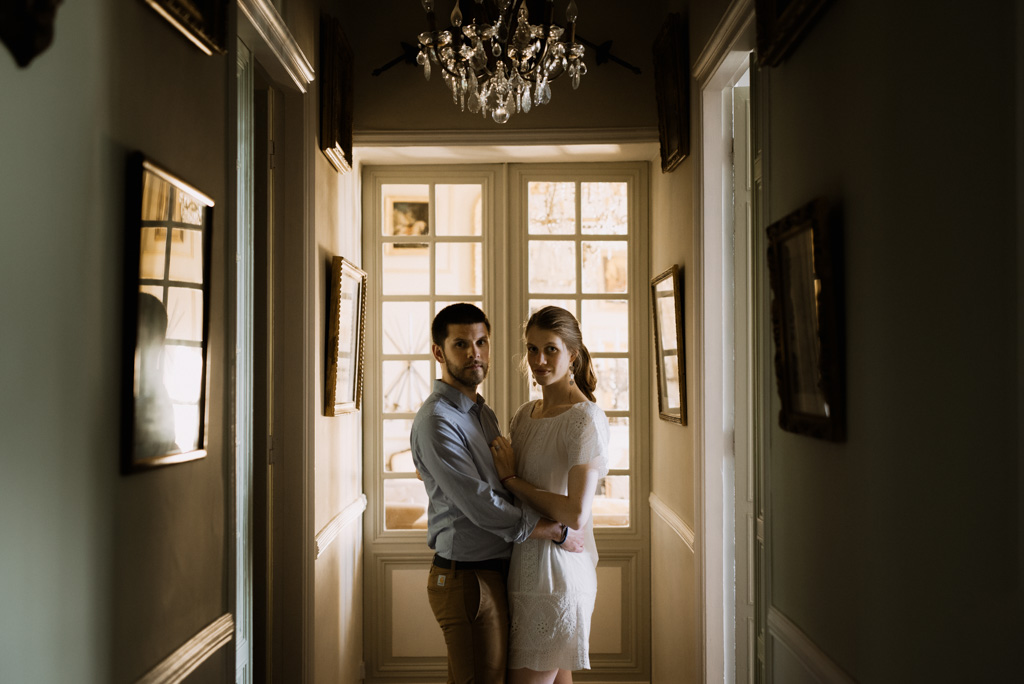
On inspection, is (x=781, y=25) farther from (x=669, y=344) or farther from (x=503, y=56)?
(x=669, y=344)

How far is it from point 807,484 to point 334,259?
7.19 ft

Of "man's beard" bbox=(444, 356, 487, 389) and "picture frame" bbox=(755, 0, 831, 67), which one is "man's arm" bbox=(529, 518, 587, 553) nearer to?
"man's beard" bbox=(444, 356, 487, 389)

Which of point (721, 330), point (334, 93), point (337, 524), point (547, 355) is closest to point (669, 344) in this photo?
point (721, 330)

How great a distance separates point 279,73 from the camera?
289 cm

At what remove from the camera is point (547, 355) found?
285 centimetres

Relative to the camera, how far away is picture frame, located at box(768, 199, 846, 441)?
1.63m

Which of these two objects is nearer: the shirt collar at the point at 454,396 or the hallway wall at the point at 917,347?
the hallway wall at the point at 917,347

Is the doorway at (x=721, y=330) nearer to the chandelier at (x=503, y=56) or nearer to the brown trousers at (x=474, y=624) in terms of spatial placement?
the chandelier at (x=503, y=56)

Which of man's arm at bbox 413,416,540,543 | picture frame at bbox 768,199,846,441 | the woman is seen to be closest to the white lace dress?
the woman

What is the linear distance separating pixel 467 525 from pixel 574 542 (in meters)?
0.36

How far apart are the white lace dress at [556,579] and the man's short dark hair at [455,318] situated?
0.45 m

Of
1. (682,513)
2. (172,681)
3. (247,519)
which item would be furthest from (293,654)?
(682,513)

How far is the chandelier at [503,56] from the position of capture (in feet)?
8.55

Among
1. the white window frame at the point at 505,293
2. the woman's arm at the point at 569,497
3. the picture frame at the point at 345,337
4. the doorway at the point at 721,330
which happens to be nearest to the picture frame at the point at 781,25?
the doorway at the point at 721,330
